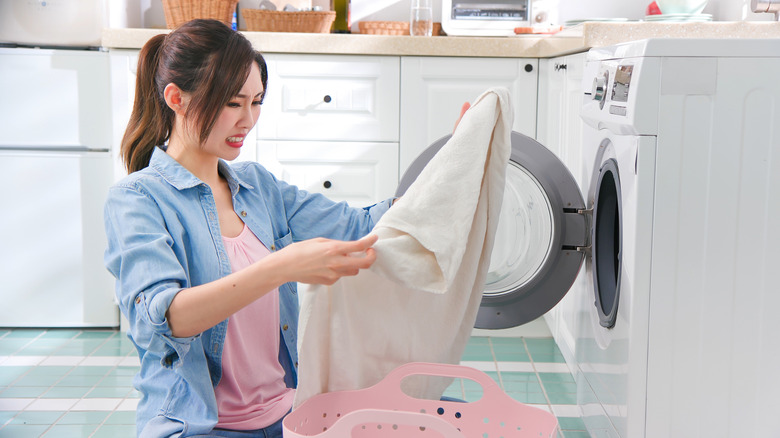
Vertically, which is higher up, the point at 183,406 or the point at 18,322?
the point at 183,406

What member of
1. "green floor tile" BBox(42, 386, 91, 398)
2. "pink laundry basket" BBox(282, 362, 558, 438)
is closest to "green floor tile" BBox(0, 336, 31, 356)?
"green floor tile" BBox(42, 386, 91, 398)

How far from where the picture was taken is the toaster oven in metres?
2.88

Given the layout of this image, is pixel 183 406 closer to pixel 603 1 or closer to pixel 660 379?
pixel 660 379

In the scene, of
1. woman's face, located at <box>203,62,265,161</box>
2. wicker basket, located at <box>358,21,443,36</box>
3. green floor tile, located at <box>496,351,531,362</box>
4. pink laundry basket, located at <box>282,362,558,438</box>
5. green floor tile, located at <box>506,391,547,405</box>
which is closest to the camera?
pink laundry basket, located at <box>282,362,558,438</box>

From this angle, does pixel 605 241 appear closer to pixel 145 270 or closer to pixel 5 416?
pixel 145 270

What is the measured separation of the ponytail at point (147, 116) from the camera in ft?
4.20

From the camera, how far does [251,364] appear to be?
124cm

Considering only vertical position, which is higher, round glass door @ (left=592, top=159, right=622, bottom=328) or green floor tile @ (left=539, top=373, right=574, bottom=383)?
round glass door @ (left=592, top=159, right=622, bottom=328)

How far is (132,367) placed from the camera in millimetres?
2404

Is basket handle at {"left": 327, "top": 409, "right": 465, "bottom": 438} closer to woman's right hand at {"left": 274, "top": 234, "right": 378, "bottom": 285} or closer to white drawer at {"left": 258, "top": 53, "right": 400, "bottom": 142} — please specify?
woman's right hand at {"left": 274, "top": 234, "right": 378, "bottom": 285}

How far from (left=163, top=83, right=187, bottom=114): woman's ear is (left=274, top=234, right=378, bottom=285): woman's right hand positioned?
38 cm

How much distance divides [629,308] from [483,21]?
1.79 metres

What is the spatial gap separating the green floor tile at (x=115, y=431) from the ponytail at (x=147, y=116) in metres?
0.85

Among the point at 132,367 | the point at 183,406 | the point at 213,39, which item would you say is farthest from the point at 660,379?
the point at 132,367
